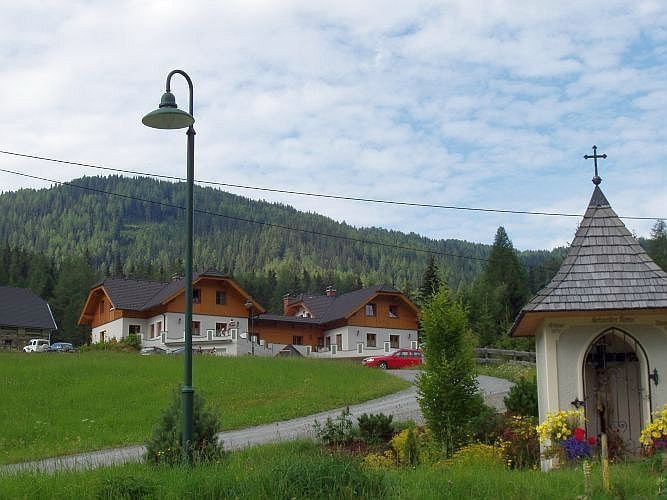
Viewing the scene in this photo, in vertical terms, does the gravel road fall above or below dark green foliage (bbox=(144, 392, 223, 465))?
below

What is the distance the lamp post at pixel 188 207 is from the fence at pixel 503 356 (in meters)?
31.9

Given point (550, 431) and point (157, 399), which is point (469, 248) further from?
point (550, 431)

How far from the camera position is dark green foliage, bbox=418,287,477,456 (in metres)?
17.3

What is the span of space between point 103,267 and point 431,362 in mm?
163678

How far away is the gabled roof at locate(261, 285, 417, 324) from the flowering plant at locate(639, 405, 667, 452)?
168 ft

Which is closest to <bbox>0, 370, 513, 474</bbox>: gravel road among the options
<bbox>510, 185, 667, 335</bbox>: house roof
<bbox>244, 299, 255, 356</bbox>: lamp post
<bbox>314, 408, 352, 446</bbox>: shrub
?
<bbox>314, 408, 352, 446</bbox>: shrub

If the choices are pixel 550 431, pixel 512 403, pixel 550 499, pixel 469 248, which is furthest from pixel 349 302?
pixel 469 248

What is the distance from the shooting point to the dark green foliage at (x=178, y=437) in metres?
12.6

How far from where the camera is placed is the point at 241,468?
11.1 meters

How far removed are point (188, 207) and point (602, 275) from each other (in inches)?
285

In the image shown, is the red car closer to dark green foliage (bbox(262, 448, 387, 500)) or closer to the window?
the window

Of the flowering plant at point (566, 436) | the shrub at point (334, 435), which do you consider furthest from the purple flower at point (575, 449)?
the shrub at point (334, 435)

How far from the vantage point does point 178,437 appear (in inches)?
509

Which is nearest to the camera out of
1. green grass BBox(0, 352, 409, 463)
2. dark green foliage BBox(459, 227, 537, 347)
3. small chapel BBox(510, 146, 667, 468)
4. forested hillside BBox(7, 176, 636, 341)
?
small chapel BBox(510, 146, 667, 468)
